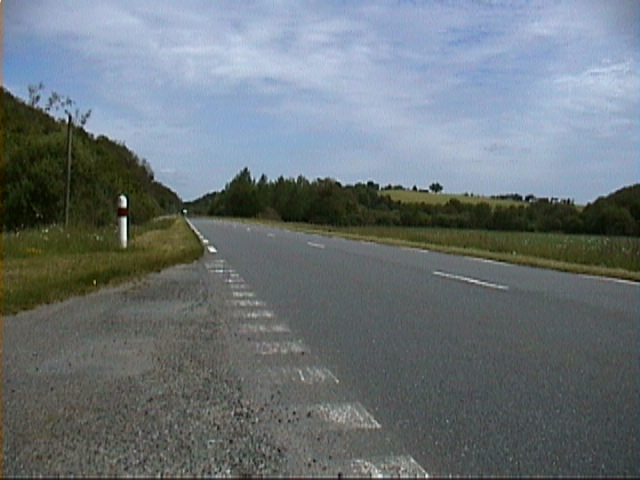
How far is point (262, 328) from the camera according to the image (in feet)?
25.2

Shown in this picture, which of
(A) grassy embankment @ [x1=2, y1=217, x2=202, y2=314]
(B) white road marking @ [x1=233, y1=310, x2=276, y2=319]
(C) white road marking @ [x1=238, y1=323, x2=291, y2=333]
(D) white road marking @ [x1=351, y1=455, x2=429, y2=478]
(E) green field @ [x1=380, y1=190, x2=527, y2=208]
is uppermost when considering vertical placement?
(E) green field @ [x1=380, y1=190, x2=527, y2=208]

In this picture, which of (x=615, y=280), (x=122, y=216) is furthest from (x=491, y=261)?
(x=122, y=216)

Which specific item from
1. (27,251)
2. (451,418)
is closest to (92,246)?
(27,251)

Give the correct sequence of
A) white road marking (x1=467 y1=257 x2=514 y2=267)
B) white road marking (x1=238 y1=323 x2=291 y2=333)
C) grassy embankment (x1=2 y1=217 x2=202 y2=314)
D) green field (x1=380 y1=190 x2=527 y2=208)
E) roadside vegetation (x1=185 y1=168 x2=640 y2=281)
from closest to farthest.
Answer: white road marking (x1=238 y1=323 x2=291 y2=333)
grassy embankment (x1=2 y1=217 x2=202 y2=314)
white road marking (x1=467 y1=257 x2=514 y2=267)
roadside vegetation (x1=185 y1=168 x2=640 y2=281)
green field (x1=380 y1=190 x2=527 y2=208)

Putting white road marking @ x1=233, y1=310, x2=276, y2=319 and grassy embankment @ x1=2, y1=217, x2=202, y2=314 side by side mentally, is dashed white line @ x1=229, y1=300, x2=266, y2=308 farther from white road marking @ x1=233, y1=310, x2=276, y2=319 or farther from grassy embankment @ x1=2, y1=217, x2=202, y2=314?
grassy embankment @ x1=2, y1=217, x2=202, y2=314

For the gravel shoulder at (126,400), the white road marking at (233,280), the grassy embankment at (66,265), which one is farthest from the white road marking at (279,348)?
the white road marking at (233,280)

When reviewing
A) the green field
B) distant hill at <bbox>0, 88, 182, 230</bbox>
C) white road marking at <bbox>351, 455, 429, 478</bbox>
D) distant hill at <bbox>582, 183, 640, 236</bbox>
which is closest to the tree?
the green field

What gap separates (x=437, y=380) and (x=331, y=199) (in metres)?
106

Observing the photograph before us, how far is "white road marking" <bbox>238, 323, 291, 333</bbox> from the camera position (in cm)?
754

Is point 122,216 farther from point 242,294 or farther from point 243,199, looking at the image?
point 243,199

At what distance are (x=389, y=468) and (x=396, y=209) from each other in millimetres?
98924

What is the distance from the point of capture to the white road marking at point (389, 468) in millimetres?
3590

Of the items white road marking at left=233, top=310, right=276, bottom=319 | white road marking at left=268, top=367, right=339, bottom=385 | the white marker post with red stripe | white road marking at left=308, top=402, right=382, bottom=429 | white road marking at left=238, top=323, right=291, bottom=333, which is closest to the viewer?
white road marking at left=308, top=402, right=382, bottom=429

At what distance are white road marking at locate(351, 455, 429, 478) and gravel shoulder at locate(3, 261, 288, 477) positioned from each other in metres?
0.41
